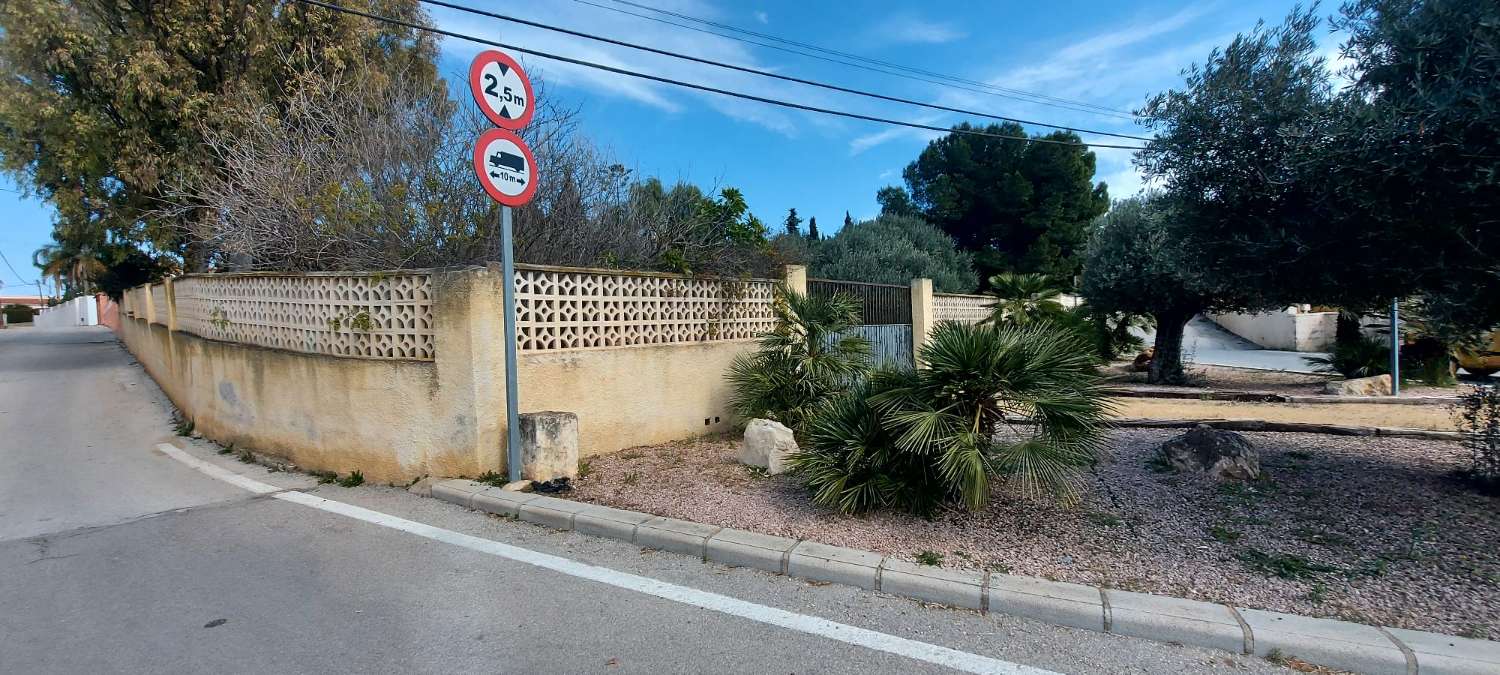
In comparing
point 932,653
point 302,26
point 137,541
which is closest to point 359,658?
point 932,653

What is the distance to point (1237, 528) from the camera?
417 cm

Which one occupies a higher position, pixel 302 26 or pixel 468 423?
pixel 302 26

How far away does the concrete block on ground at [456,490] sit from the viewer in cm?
536

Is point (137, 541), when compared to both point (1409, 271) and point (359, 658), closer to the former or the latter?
point (359, 658)

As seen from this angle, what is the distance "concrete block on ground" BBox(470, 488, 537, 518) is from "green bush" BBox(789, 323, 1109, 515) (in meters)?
2.19

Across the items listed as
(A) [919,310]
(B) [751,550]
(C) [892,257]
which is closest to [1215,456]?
(B) [751,550]

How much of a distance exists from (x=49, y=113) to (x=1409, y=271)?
19.2 metres

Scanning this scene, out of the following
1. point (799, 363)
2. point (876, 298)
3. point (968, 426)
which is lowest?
point (968, 426)

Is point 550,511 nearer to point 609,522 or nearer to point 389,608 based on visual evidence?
point 609,522

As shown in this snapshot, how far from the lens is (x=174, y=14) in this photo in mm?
12188

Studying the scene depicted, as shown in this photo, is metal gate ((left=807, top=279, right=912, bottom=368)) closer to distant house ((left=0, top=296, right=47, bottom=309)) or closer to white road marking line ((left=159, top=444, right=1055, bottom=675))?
white road marking line ((left=159, top=444, right=1055, bottom=675))

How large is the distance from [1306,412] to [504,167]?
30.6ft

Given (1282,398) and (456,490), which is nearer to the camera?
(456,490)

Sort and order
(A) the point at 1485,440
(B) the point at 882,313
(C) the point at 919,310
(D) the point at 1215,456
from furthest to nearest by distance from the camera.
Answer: (C) the point at 919,310 < (B) the point at 882,313 < (D) the point at 1215,456 < (A) the point at 1485,440
